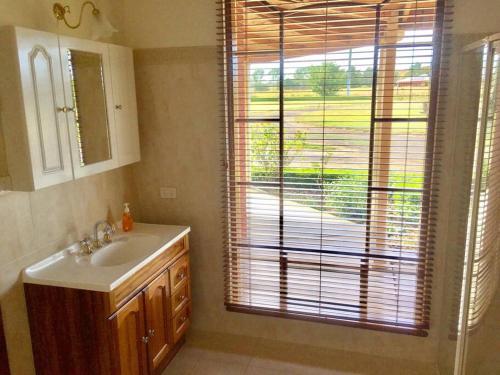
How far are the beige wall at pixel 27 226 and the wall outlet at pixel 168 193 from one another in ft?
1.89

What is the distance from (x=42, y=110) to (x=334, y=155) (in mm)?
1653

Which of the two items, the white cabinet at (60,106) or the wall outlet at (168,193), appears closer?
the white cabinet at (60,106)

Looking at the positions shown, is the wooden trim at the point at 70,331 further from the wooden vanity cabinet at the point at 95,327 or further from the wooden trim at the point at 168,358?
the wooden trim at the point at 168,358

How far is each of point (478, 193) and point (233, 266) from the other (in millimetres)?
1624

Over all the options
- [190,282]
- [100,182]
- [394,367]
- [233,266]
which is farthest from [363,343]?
[100,182]

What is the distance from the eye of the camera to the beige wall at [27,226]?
189cm

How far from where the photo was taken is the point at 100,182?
255cm

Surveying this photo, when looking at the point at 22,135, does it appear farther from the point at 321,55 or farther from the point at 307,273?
the point at 307,273

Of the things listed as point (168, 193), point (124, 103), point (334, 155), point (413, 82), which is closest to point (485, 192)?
point (413, 82)

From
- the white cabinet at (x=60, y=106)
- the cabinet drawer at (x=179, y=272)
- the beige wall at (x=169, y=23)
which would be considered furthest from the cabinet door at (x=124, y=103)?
the cabinet drawer at (x=179, y=272)

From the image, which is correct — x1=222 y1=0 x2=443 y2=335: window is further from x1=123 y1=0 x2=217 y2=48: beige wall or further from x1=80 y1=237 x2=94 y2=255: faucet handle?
x1=80 y1=237 x2=94 y2=255: faucet handle

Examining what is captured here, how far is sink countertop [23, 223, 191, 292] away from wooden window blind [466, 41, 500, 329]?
5.55 ft

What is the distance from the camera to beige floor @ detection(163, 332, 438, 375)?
2605 mm

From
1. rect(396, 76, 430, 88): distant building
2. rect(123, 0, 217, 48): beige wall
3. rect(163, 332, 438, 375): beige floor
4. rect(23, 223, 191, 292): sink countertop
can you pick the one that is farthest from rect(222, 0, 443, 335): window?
rect(23, 223, 191, 292): sink countertop
